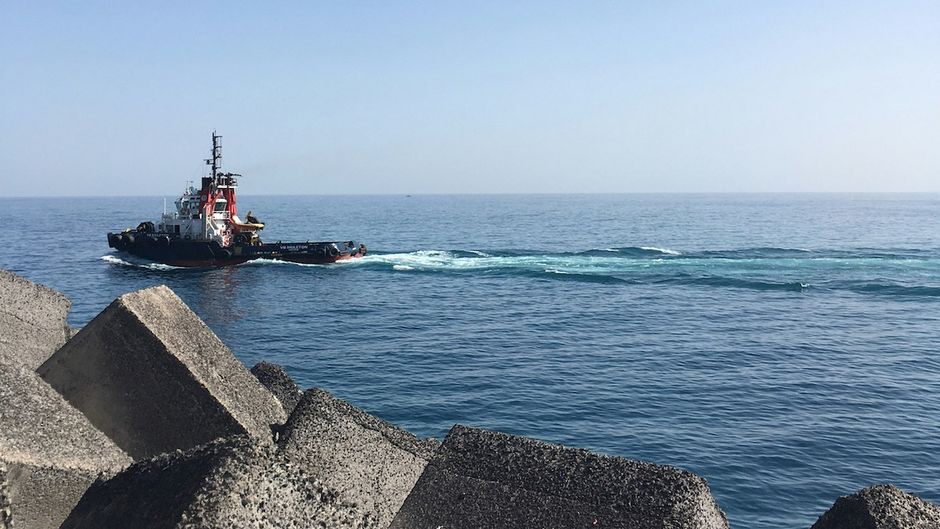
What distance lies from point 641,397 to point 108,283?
1473 inches

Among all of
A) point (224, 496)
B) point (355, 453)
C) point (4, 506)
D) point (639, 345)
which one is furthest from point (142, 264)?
point (224, 496)

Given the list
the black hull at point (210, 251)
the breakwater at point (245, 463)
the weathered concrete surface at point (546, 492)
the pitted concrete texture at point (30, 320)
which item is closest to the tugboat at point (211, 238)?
the black hull at point (210, 251)

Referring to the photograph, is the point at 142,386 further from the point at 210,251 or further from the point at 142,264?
the point at 142,264

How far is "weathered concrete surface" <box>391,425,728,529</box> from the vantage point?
7.80 metres

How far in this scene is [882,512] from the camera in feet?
23.7

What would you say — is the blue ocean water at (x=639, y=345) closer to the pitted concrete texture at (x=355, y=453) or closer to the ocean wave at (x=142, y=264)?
the ocean wave at (x=142, y=264)

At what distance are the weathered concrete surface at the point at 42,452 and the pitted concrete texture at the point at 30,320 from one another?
330 centimetres

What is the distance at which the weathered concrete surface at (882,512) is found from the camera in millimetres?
7105

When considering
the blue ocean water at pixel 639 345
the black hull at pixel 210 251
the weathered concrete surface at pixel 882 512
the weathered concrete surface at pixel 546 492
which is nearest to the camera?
the weathered concrete surface at pixel 882 512

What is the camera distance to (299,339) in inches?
1282

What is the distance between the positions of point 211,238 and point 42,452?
51703mm

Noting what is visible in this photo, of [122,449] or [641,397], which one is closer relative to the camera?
[122,449]

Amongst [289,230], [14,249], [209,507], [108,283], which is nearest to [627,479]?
[209,507]

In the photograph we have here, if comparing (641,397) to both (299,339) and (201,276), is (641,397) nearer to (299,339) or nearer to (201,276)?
(299,339)
